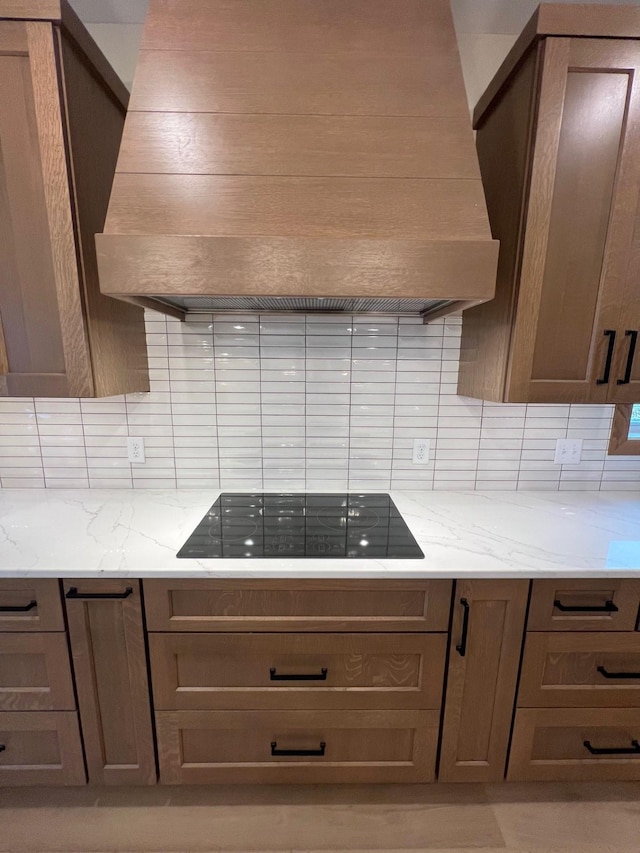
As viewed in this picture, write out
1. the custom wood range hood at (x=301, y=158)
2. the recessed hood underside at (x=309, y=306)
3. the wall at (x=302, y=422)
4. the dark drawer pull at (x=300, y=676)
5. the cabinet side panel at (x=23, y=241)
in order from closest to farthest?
the custom wood range hood at (x=301, y=158) → the cabinet side panel at (x=23, y=241) → the dark drawer pull at (x=300, y=676) → the recessed hood underside at (x=309, y=306) → the wall at (x=302, y=422)

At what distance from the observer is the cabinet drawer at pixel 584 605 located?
111 centimetres

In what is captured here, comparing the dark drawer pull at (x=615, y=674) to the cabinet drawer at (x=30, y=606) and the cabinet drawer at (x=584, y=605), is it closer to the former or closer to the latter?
the cabinet drawer at (x=584, y=605)

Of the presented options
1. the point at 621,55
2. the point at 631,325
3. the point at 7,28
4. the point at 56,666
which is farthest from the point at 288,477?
the point at 621,55

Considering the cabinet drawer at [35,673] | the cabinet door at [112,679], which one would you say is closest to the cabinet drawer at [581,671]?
the cabinet door at [112,679]

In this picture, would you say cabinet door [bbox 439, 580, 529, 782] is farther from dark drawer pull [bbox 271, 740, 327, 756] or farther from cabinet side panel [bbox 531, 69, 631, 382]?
cabinet side panel [bbox 531, 69, 631, 382]

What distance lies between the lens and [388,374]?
1564 mm

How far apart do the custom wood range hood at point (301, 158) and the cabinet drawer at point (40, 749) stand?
51.6 inches

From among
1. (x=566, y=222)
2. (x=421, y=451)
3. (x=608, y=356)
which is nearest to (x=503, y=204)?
(x=566, y=222)

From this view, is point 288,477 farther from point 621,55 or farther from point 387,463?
point 621,55

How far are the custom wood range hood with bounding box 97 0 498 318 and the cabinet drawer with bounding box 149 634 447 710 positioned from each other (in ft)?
A: 3.26

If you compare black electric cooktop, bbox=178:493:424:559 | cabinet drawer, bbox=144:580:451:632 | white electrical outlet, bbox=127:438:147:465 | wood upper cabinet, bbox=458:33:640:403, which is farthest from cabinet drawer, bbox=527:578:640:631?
white electrical outlet, bbox=127:438:147:465

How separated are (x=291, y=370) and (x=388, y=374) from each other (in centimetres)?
40

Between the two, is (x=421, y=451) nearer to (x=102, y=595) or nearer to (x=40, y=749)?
(x=102, y=595)

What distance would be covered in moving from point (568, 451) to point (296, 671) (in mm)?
1401
